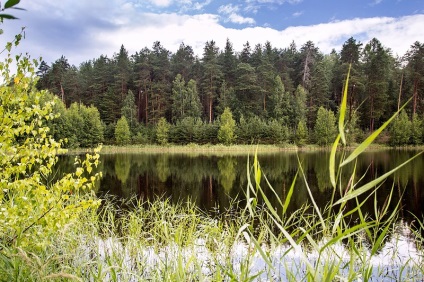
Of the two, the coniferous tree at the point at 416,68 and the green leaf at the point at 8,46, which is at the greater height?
the coniferous tree at the point at 416,68

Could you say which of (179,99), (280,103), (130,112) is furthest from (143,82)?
(280,103)

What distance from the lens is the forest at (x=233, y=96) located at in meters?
48.0

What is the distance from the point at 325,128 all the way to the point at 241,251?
43.7 m

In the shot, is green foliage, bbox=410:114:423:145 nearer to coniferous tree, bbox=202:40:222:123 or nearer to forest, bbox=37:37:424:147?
forest, bbox=37:37:424:147

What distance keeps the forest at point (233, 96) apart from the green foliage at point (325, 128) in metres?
0.18

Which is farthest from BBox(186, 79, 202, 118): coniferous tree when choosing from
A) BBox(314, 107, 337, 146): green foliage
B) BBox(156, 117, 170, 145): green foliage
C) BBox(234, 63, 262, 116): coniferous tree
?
BBox(314, 107, 337, 146): green foliage

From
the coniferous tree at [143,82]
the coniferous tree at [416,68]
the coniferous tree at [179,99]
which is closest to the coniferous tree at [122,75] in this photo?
the coniferous tree at [143,82]

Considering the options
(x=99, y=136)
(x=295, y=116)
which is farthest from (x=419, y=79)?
(x=99, y=136)

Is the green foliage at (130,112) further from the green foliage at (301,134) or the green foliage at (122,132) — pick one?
the green foliage at (301,134)

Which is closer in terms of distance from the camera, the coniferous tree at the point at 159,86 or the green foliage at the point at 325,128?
the green foliage at the point at 325,128

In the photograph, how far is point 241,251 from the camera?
546 centimetres

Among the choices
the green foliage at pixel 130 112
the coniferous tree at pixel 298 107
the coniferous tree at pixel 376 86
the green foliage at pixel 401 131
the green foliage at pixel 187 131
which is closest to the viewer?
the green foliage at pixel 401 131

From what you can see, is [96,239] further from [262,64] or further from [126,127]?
[262,64]

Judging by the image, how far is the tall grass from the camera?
151cm
